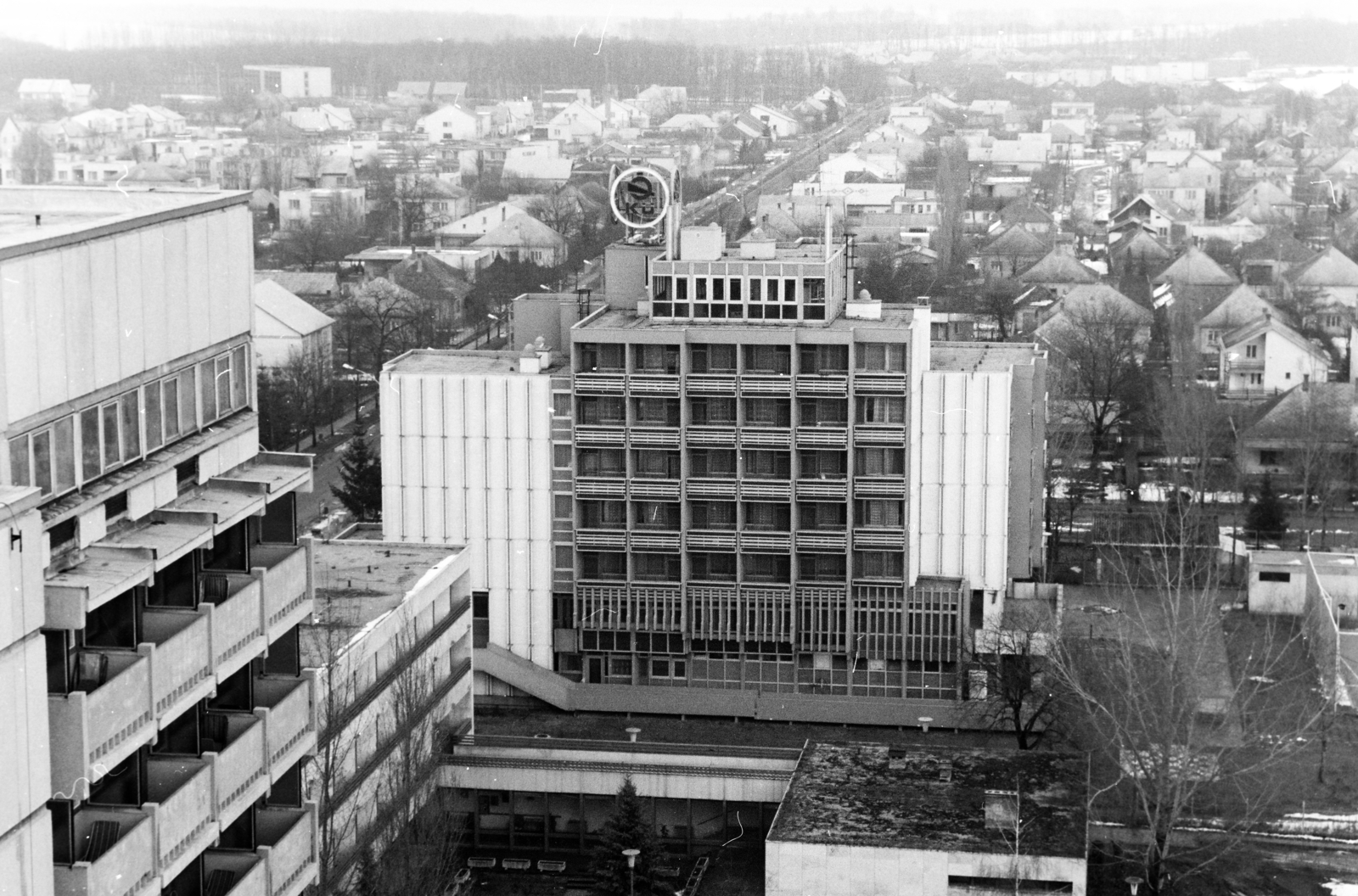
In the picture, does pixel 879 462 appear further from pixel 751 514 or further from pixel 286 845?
pixel 286 845

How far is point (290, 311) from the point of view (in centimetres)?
3353

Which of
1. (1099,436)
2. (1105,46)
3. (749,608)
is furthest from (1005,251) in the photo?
(1105,46)

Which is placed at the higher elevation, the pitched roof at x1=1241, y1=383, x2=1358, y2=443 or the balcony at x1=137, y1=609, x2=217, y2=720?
the balcony at x1=137, y1=609, x2=217, y2=720

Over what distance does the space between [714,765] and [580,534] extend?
3.05m

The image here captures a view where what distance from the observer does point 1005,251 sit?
145 feet

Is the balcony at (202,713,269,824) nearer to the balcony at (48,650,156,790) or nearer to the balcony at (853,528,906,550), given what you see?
the balcony at (48,650,156,790)

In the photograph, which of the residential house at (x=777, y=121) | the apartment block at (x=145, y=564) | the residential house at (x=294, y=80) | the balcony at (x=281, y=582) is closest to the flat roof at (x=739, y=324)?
the apartment block at (x=145, y=564)

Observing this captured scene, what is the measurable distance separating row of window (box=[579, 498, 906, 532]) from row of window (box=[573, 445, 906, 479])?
214 millimetres

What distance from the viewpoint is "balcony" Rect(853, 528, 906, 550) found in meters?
18.1

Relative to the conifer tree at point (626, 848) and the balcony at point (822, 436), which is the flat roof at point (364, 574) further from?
the balcony at point (822, 436)

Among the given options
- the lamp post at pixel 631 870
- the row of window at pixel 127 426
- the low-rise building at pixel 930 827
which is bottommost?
the lamp post at pixel 631 870

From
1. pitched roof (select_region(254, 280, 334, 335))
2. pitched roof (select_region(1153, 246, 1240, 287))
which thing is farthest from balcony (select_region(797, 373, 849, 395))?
pitched roof (select_region(1153, 246, 1240, 287))

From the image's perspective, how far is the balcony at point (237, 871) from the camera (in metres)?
6.94

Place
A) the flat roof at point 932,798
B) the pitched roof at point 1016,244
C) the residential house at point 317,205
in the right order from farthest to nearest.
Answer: the residential house at point 317,205
the pitched roof at point 1016,244
the flat roof at point 932,798
